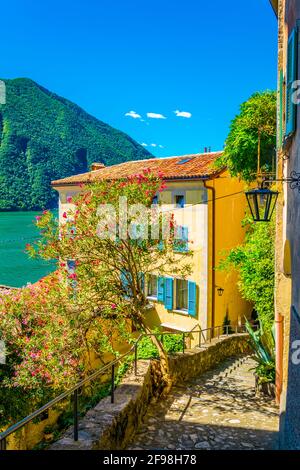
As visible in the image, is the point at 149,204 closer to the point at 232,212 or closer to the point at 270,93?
the point at 270,93

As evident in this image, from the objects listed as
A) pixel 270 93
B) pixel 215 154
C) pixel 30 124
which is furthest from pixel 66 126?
pixel 270 93

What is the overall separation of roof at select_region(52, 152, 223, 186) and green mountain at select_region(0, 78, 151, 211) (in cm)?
4358

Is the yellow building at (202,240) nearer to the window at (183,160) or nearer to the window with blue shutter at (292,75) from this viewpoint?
the window at (183,160)

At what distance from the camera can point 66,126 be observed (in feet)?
313

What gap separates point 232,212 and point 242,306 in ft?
14.7

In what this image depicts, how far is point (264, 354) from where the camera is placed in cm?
834

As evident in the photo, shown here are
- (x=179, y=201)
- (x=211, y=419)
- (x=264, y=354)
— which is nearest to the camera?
(x=211, y=419)

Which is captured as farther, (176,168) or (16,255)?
(16,255)

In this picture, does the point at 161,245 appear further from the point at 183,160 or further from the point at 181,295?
the point at 183,160

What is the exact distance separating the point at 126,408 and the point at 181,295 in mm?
12309

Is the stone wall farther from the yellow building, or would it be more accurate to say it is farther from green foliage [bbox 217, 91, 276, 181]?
the yellow building

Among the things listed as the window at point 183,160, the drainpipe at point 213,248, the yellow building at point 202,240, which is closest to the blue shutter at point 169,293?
the yellow building at point 202,240

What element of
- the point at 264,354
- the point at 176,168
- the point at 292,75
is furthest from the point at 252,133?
the point at 292,75

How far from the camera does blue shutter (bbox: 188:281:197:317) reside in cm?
1672
